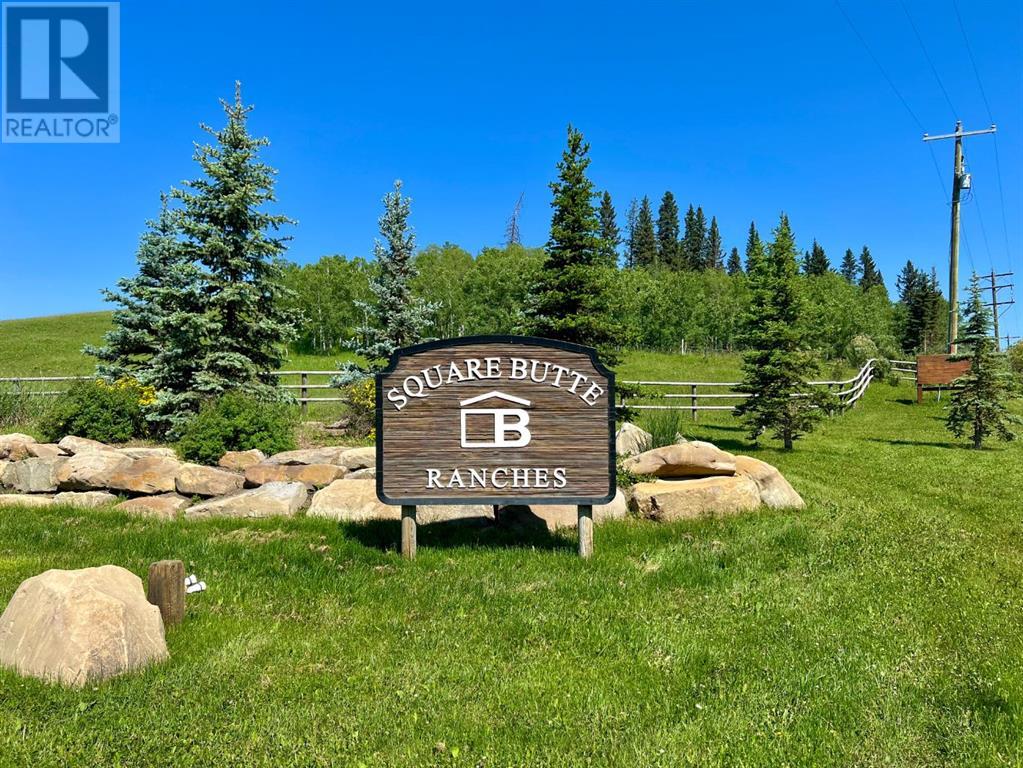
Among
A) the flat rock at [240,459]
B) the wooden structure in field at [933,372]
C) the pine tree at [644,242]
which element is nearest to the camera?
the flat rock at [240,459]

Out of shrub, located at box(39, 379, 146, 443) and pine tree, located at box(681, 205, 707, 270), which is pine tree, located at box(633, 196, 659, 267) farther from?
shrub, located at box(39, 379, 146, 443)

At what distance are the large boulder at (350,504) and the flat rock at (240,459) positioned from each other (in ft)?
7.81

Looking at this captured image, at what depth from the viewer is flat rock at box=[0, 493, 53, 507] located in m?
8.55

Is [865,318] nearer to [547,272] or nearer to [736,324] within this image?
[736,324]

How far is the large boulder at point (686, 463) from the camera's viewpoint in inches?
350

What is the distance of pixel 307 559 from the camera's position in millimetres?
6391

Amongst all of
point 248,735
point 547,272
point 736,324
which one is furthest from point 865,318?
point 248,735

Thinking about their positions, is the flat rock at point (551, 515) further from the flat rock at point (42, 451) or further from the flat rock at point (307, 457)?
the flat rock at point (42, 451)

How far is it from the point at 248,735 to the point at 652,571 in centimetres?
403

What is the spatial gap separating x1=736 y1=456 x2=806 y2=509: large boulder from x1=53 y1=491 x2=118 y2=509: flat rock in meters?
9.17

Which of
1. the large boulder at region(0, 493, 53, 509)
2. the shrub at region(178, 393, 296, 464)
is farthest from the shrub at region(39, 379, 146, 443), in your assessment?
the large boulder at region(0, 493, 53, 509)

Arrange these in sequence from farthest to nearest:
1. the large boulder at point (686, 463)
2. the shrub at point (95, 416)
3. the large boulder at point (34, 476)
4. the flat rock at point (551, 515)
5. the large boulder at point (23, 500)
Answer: the shrub at point (95, 416) → the large boulder at point (34, 476) → the large boulder at point (686, 463) → the large boulder at point (23, 500) → the flat rock at point (551, 515)

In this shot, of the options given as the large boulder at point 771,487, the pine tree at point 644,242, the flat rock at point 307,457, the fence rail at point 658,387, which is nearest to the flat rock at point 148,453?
the flat rock at point 307,457

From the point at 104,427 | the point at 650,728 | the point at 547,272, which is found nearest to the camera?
the point at 650,728
